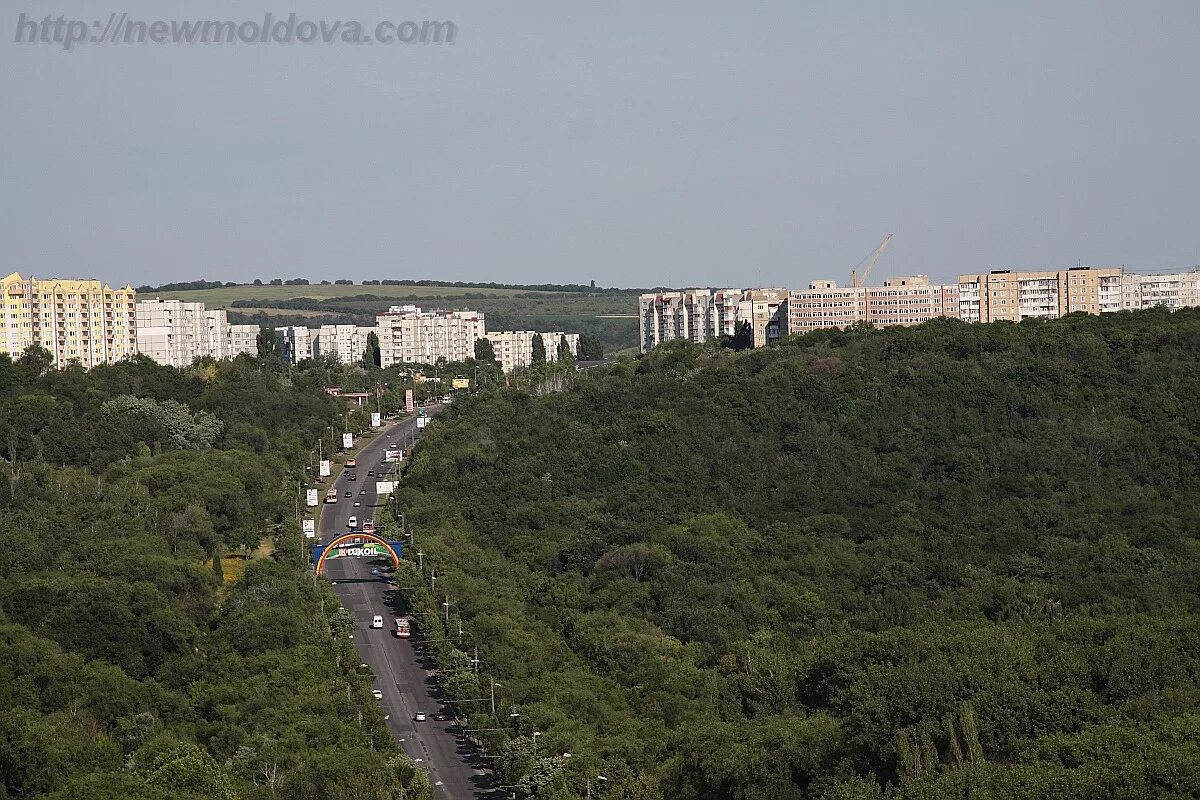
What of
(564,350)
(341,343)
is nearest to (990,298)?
(564,350)

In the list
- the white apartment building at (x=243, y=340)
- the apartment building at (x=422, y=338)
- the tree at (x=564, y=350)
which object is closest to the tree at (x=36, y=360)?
the white apartment building at (x=243, y=340)

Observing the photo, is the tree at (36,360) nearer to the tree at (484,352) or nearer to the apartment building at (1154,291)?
the tree at (484,352)

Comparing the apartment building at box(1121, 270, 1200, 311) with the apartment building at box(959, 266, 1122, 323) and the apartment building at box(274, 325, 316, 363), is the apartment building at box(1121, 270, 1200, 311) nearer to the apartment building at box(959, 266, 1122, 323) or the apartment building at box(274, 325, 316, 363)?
the apartment building at box(959, 266, 1122, 323)

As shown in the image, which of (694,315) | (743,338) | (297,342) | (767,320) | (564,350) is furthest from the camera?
(297,342)

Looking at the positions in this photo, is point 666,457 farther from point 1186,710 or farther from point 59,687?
point 1186,710

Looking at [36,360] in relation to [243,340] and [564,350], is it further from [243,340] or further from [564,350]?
[564,350]

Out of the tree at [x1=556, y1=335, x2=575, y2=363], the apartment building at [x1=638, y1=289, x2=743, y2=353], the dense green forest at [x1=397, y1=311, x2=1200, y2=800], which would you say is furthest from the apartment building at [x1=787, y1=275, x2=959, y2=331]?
the tree at [x1=556, y1=335, x2=575, y2=363]
